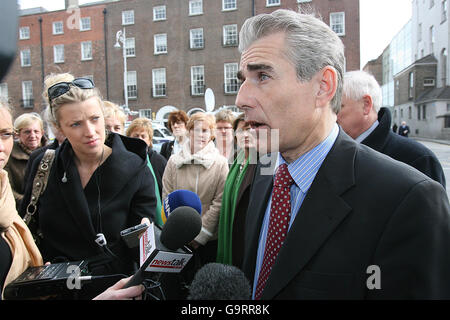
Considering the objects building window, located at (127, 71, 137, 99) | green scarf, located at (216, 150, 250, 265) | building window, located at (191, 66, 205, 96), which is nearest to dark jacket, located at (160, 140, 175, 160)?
green scarf, located at (216, 150, 250, 265)

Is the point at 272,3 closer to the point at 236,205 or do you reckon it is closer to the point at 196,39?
the point at 196,39

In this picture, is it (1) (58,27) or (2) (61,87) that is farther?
(1) (58,27)

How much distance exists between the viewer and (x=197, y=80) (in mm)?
26469

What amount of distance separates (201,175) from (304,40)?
2247mm

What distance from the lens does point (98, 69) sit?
2795 centimetres

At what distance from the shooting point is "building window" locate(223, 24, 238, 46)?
83.5 ft

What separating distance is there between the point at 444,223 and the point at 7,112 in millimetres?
2381

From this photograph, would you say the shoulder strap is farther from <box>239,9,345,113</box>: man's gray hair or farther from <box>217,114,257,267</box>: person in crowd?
<box>239,9,345,113</box>: man's gray hair

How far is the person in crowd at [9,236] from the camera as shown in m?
1.74

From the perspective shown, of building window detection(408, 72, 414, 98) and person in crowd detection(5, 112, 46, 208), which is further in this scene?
building window detection(408, 72, 414, 98)

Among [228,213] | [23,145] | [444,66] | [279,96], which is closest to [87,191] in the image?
[228,213]

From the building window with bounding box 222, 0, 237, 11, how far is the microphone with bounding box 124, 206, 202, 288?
26640 mm

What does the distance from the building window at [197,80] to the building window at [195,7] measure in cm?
431
